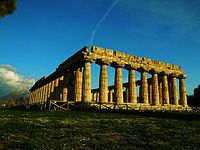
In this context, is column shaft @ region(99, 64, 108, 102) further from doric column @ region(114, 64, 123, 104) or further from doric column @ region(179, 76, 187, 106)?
doric column @ region(179, 76, 187, 106)

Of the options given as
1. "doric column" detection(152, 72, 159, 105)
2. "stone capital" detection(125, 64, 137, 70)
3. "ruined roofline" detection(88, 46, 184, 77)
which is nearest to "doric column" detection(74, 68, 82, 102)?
"ruined roofline" detection(88, 46, 184, 77)

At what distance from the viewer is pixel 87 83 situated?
46.1 m

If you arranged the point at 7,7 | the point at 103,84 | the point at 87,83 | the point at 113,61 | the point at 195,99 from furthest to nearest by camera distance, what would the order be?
the point at 195,99
the point at 113,61
the point at 103,84
the point at 87,83
the point at 7,7

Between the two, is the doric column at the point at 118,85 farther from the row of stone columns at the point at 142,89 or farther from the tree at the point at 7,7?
the tree at the point at 7,7

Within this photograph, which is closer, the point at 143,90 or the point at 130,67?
the point at 130,67

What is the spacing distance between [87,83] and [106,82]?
439 centimetres

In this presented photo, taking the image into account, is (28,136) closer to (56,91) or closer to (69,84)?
(69,84)

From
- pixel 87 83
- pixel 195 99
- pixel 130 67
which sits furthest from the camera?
pixel 195 99

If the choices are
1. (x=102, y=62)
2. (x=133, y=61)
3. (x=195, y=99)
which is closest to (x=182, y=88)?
(x=195, y=99)

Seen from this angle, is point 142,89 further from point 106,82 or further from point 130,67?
point 106,82

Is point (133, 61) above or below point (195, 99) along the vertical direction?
above

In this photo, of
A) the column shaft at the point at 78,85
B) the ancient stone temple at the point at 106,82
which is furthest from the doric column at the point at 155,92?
the column shaft at the point at 78,85

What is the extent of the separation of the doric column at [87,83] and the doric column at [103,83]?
2729mm

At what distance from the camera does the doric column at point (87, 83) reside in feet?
148
